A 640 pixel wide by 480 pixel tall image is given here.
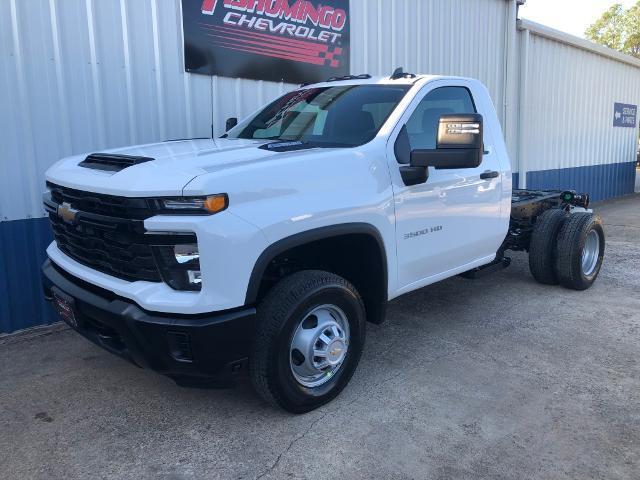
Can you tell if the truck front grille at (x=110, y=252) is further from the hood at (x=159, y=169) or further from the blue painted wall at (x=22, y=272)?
the blue painted wall at (x=22, y=272)

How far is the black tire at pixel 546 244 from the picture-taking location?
19.3ft

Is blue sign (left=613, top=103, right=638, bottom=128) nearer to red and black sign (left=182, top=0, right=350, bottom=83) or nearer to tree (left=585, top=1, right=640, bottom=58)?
red and black sign (left=182, top=0, right=350, bottom=83)

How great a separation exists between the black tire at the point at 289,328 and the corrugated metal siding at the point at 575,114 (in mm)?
8807

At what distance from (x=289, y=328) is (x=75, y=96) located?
3311mm

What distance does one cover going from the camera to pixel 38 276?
5.02m

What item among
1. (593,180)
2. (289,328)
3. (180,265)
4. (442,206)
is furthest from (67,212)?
(593,180)

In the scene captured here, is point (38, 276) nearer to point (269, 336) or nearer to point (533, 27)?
point (269, 336)

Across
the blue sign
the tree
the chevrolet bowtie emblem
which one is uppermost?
the tree

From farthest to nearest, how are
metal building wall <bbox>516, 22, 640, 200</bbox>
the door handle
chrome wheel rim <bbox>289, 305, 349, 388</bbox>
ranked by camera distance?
metal building wall <bbox>516, 22, 640, 200</bbox>, the door handle, chrome wheel rim <bbox>289, 305, 349, 388</bbox>

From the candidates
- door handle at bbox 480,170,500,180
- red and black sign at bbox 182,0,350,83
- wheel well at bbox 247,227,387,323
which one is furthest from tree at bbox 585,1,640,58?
wheel well at bbox 247,227,387,323

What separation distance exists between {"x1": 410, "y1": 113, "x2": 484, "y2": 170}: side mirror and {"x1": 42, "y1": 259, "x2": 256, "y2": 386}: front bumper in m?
1.54

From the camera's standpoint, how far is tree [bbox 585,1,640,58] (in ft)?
140

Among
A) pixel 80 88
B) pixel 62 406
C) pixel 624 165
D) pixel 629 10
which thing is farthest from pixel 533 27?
pixel 629 10

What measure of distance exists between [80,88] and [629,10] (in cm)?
4859
